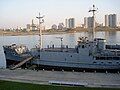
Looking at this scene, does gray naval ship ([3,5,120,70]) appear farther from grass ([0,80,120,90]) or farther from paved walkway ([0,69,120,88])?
grass ([0,80,120,90])

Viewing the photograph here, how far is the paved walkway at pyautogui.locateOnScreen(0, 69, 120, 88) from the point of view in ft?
86.7

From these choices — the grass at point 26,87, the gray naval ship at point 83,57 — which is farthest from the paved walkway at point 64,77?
the gray naval ship at point 83,57

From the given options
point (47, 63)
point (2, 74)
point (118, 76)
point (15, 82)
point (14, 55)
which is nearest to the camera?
point (15, 82)

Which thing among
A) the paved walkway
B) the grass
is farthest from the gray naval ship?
the grass

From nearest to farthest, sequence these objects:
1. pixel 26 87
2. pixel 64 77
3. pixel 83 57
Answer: pixel 26 87
pixel 64 77
pixel 83 57

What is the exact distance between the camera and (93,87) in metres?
24.5

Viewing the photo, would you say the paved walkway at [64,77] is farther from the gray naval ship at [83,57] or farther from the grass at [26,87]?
the gray naval ship at [83,57]

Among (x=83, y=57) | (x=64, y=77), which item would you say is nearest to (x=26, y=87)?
(x=64, y=77)

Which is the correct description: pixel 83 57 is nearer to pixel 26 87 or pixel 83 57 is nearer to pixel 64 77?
pixel 64 77

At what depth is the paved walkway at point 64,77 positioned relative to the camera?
2643cm

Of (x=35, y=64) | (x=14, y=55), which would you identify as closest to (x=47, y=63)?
(x=35, y=64)

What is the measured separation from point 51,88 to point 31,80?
3969 millimetres

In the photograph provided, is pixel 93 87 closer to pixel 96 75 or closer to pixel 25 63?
pixel 96 75

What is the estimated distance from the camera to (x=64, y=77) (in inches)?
1147
